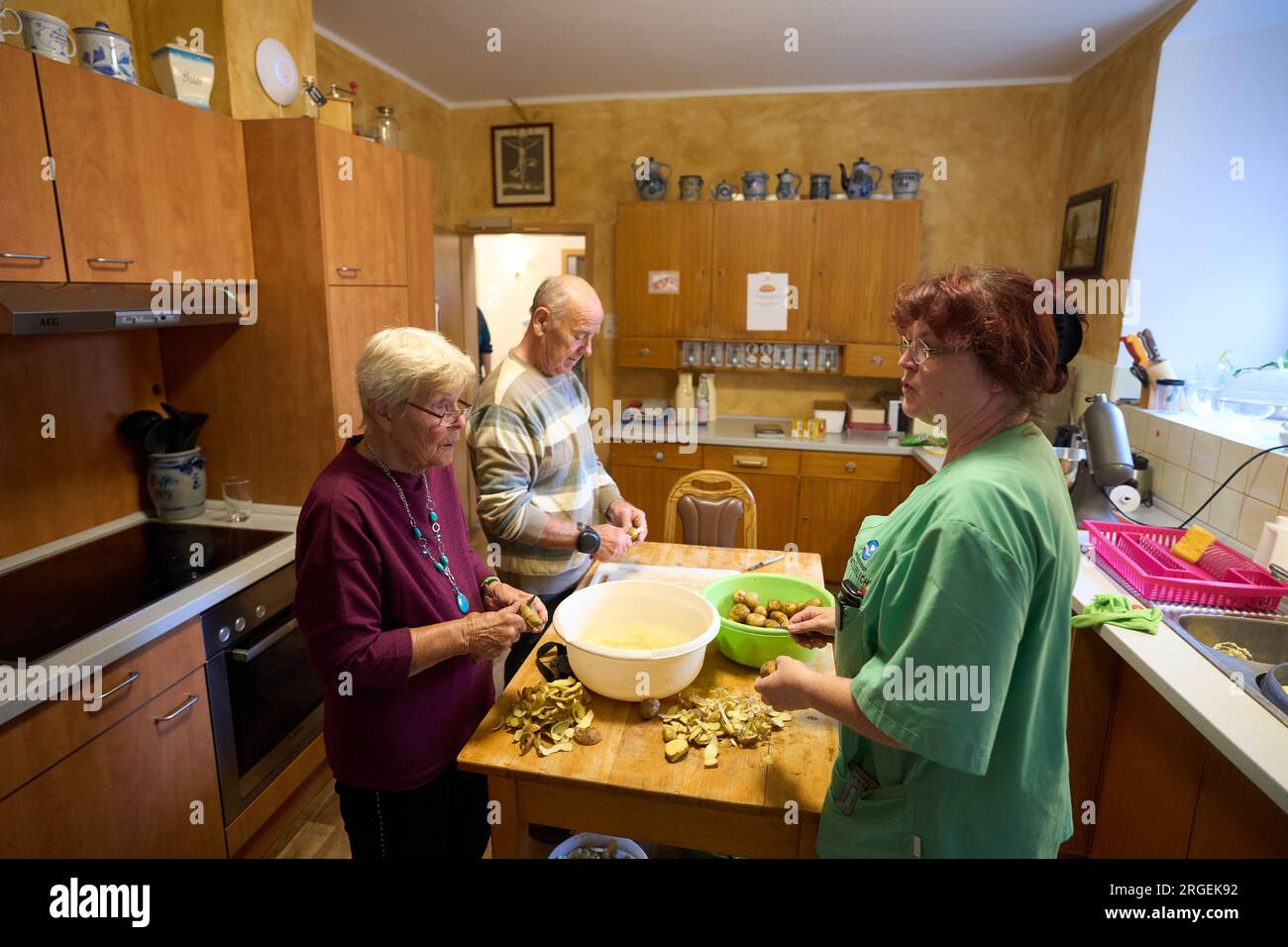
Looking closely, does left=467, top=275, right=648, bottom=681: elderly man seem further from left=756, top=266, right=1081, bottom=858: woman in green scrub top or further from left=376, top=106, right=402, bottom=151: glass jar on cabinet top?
left=376, top=106, right=402, bottom=151: glass jar on cabinet top

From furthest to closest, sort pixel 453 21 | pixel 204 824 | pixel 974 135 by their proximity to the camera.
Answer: pixel 974 135 → pixel 453 21 → pixel 204 824

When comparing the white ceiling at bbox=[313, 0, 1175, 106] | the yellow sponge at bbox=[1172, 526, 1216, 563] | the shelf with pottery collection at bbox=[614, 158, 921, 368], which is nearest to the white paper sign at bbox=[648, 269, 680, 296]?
the shelf with pottery collection at bbox=[614, 158, 921, 368]

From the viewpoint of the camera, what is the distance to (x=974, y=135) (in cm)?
395

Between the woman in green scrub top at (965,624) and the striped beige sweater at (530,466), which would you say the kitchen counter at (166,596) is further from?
the woman in green scrub top at (965,624)

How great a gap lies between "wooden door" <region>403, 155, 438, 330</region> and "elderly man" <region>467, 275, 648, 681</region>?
119cm

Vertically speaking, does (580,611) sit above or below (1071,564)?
below

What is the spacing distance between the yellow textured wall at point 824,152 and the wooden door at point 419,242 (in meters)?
1.61

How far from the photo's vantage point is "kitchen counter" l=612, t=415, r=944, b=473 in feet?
12.4

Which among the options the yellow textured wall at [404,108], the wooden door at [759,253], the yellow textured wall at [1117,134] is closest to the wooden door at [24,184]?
the yellow textured wall at [404,108]

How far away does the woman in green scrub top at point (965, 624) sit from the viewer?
876 mm

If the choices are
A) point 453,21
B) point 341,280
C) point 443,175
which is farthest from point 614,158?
point 341,280
